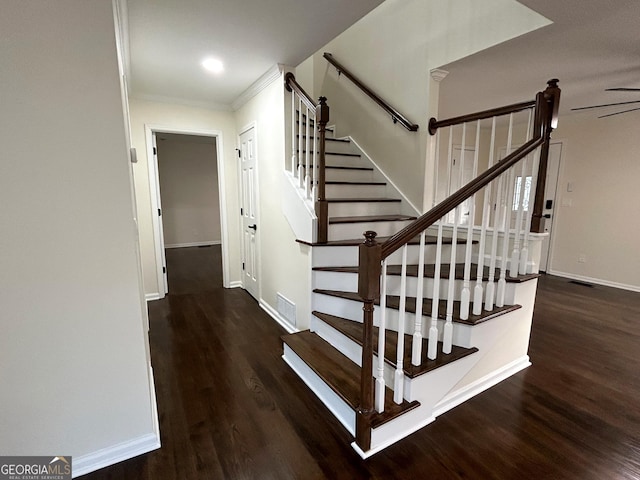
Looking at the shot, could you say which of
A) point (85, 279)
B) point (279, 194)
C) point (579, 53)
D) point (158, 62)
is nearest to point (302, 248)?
point (279, 194)

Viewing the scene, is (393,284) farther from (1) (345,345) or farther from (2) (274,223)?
(2) (274,223)

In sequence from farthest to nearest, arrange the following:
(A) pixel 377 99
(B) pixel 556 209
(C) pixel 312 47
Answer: (B) pixel 556 209, (A) pixel 377 99, (C) pixel 312 47

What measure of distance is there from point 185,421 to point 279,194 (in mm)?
1926

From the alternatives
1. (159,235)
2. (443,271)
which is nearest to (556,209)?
(443,271)

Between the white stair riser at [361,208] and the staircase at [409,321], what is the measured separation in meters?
0.01

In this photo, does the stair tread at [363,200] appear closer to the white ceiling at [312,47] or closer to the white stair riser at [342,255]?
the white stair riser at [342,255]

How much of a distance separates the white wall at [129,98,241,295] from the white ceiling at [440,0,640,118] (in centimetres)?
262

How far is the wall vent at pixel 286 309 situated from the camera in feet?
9.37

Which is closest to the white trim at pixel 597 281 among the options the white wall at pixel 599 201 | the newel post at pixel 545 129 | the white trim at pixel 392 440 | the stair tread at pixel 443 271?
the white wall at pixel 599 201

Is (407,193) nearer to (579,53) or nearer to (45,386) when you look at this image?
(579,53)

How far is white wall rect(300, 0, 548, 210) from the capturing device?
7.82 feet

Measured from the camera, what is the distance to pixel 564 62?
2.56m

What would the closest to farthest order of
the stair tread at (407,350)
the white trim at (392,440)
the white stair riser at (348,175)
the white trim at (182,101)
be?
the white trim at (392,440) < the stair tread at (407,350) < the white stair riser at (348,175) < the white trim at (182,101)

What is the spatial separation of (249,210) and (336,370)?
238cm
